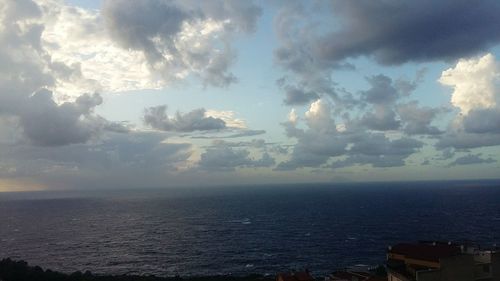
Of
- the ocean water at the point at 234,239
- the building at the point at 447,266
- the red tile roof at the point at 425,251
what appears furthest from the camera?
the ocean water at the point at 234,239

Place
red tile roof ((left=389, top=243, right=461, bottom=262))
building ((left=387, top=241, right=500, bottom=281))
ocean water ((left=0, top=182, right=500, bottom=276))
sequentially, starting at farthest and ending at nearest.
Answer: ocean water ((left=0, top=182, right=500, bottom=276)) < red tile roof ((left=389, top=243, right=461, bottom=262)) < building ((left=387, top=241, right=500, bottom=281))

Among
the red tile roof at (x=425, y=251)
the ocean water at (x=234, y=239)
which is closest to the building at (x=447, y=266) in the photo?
the red tile roof at (x=425, y=251)

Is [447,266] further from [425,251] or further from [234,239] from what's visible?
[234,239]

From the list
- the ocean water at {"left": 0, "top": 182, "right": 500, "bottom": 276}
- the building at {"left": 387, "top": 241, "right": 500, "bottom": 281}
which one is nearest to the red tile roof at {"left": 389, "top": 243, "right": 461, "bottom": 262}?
the building at {"left": 387, "top": 241, "right": 500, "bottom": 281}

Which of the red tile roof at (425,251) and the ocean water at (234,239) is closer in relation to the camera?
the red tile roof at (425,251)

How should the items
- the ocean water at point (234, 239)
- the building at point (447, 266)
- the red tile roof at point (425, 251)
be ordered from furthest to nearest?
the ocean water at point (234, 239) → the red tile roof at point (425, 251) → the building at point (447, 266)

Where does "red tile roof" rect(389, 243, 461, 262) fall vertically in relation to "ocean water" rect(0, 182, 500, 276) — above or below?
above

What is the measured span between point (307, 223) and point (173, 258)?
6198 centimetres

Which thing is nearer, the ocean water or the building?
the building

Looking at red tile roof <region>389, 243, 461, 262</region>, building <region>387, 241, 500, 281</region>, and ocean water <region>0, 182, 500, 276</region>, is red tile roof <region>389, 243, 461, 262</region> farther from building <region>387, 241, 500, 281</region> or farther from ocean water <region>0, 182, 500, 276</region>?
ocean water <region>0, 182, 500, 276</region>

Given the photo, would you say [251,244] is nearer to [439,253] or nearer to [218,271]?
[218,271]

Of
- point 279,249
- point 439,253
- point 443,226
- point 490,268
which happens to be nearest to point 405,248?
point 439,253

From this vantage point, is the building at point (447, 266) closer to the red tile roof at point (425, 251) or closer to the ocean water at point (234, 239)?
the red tile roof at point (425, 251)

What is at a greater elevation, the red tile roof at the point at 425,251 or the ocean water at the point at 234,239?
the red tile roof at the point at 425,251
